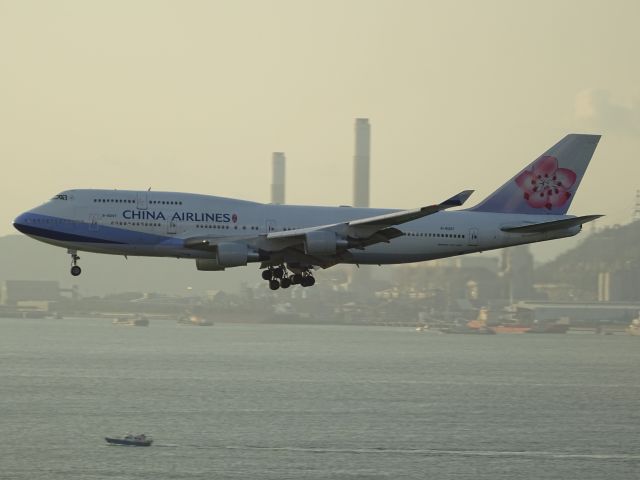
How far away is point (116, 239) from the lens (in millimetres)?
73562

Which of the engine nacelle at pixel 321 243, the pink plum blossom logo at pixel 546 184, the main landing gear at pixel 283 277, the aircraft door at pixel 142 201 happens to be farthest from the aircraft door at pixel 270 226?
the pink plum blossom logo at pixel 546 184

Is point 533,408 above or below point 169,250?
below

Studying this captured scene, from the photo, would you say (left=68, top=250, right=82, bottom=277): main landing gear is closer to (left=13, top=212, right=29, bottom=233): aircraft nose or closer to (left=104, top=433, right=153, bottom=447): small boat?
(left=13, top=212, right=29, bottom=233): aircraft nose

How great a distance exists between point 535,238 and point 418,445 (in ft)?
135

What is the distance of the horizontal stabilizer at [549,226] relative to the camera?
3000 inches

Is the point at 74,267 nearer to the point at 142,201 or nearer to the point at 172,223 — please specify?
the point at 142,201

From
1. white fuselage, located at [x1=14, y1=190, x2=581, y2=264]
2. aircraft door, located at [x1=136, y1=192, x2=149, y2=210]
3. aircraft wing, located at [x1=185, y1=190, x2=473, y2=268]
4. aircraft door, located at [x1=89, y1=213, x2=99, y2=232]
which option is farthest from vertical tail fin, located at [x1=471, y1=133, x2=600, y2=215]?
aircraft door, located at [x1=89, y1=213, x2=99, y2=232]

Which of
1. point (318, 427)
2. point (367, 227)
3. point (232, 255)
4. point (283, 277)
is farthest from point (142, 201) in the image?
point (318, 427)

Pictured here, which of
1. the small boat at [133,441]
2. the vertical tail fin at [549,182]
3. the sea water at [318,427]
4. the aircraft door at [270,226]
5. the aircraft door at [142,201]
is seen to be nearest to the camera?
the aircraft door at [142,201]

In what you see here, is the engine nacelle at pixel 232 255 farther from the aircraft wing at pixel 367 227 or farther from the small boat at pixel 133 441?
the small boat at pixel 133 441

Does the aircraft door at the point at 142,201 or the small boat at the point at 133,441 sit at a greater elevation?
the aircraft door at the point at 142,201

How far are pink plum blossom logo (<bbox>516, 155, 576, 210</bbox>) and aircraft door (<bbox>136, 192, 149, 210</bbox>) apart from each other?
2714 centimetres

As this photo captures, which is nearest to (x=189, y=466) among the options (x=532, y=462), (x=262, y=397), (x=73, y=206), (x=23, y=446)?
(x=23, y=446)

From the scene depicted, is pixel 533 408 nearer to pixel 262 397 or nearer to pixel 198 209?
pixel 262 397
